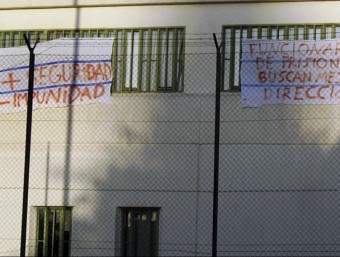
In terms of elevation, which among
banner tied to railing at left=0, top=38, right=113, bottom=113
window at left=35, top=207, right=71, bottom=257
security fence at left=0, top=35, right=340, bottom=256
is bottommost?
window at left=35, top=207, right=71, bottom=257

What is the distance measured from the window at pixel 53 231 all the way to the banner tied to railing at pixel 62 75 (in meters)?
1.94

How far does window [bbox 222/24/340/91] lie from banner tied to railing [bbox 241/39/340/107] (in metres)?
0.14

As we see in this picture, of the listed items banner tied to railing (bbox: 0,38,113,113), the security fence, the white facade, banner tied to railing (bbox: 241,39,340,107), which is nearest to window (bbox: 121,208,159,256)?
the security fence

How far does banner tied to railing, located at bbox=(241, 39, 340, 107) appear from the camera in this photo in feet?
45.6

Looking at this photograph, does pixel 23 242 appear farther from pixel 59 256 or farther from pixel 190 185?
pixel 190 185

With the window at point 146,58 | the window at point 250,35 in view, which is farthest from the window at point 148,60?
the window at point 250,35

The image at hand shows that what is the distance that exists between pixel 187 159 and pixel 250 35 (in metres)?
2.47

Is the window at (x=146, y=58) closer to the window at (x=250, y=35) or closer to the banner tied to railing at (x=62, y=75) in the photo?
the banner tied to railing at (x=62, y=75)

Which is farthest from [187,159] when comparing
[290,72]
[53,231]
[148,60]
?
[53,231]

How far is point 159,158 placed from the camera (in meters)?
14.3

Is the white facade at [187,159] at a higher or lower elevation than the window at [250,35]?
lower

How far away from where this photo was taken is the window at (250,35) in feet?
46.2

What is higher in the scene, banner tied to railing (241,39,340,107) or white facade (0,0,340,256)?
banner tied to railing (241,39,340,107)

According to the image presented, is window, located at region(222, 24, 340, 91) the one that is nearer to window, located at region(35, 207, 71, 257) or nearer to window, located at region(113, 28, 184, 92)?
window, located at region(113, 28, 184, 92)
